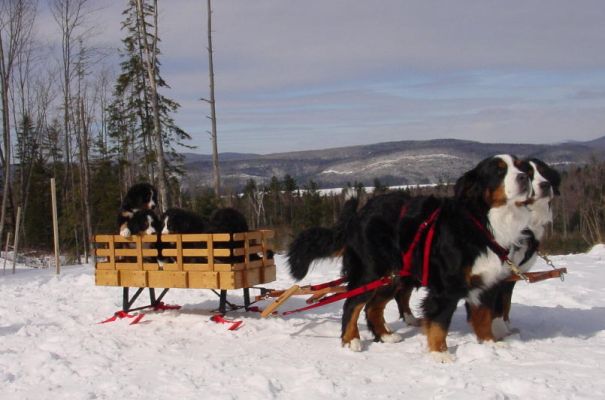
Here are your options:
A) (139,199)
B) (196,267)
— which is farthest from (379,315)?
(139,199)

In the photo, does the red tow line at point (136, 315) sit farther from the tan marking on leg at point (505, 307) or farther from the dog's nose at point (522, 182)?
the dog's nose at point (522, 182)

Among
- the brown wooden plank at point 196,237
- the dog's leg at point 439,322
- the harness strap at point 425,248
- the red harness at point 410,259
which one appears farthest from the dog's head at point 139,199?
the dog's leg at point 439,322

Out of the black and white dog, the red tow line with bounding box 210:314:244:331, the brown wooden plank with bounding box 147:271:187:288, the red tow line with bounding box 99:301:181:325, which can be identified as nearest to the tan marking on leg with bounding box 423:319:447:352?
the black and white dog

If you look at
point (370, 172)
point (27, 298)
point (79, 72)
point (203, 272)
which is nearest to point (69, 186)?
point (79, 72)

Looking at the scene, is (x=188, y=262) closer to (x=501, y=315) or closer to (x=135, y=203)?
(x=135, y=203)

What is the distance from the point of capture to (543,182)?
16.4 feet

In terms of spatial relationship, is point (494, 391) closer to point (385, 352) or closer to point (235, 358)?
point (385, 352)

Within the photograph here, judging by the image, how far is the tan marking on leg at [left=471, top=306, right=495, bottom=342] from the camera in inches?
218

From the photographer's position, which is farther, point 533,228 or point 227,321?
point 227,321

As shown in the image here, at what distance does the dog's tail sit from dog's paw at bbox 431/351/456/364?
60.2 inches

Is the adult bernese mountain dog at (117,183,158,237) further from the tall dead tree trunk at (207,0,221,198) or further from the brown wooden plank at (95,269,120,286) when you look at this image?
the tall dead tree trunk at (207,0,221,198)

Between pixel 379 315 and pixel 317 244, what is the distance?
0.98 metres

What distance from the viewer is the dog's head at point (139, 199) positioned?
25.4ft

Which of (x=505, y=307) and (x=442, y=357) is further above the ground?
(x=505, y=307)
